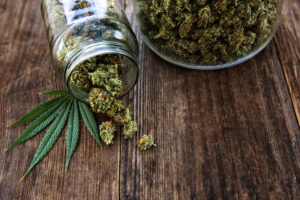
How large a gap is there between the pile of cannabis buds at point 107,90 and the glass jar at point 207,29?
22 cm

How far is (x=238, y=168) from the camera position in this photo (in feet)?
3.96

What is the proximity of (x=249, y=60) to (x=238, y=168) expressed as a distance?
21.1 inches

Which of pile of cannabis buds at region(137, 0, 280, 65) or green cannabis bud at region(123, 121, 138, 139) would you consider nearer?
pile of cannabis buds at region(137, 0, 280, 65)

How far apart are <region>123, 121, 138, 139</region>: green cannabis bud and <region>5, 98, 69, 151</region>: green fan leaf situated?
29cm

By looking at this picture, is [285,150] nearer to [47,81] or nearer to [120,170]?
[120,170]

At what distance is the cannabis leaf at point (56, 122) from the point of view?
4.13ft

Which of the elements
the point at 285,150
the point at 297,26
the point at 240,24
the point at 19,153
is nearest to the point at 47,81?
the point at 19,153

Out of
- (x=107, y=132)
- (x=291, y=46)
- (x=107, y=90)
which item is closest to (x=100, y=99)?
(x=107, y=90)

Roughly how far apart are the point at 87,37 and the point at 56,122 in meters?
0.38

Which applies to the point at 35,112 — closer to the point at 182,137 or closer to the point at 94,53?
the point at 94,53

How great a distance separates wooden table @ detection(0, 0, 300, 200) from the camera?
3.87ft

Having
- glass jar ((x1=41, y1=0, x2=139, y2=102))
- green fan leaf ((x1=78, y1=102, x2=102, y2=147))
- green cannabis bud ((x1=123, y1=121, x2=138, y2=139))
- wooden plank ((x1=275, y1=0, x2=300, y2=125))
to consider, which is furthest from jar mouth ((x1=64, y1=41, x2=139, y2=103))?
wooden plank ((x1=275, y1=0, x2=300, y2=125))

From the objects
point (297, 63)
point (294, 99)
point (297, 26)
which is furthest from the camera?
point (297, 26)

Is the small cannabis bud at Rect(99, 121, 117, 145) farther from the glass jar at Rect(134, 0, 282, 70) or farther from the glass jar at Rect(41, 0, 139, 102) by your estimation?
the glass jar at Rect(134, 0, 282, 70)
